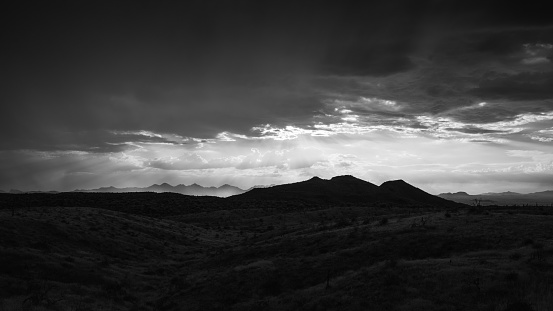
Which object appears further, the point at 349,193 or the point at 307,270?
the point at 349,193

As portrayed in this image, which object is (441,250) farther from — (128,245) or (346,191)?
(346,191)

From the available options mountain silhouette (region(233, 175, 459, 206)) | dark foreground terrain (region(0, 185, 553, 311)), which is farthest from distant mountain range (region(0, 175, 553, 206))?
dark foreground terrain (region(0, 185, 553, 311))

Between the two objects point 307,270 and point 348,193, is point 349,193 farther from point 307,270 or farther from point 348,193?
point 307,270

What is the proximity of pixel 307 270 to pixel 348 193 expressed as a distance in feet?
484

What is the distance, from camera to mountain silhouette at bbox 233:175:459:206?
506 feet

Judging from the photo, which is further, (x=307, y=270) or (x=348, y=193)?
(x=348, y=193)

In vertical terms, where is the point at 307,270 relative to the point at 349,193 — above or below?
below

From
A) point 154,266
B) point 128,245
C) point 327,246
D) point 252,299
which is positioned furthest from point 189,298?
point 128,245

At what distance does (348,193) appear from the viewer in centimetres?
16738

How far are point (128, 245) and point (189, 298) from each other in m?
22.4

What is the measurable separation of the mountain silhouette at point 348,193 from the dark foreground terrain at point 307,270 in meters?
115

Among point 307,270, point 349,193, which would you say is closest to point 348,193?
point 349,193

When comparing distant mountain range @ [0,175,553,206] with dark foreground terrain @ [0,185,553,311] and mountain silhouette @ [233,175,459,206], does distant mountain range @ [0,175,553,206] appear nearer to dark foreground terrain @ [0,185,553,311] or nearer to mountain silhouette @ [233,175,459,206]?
mountain silhouette @ [233,175,459,206]

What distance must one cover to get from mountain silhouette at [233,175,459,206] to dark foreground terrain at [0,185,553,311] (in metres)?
115
